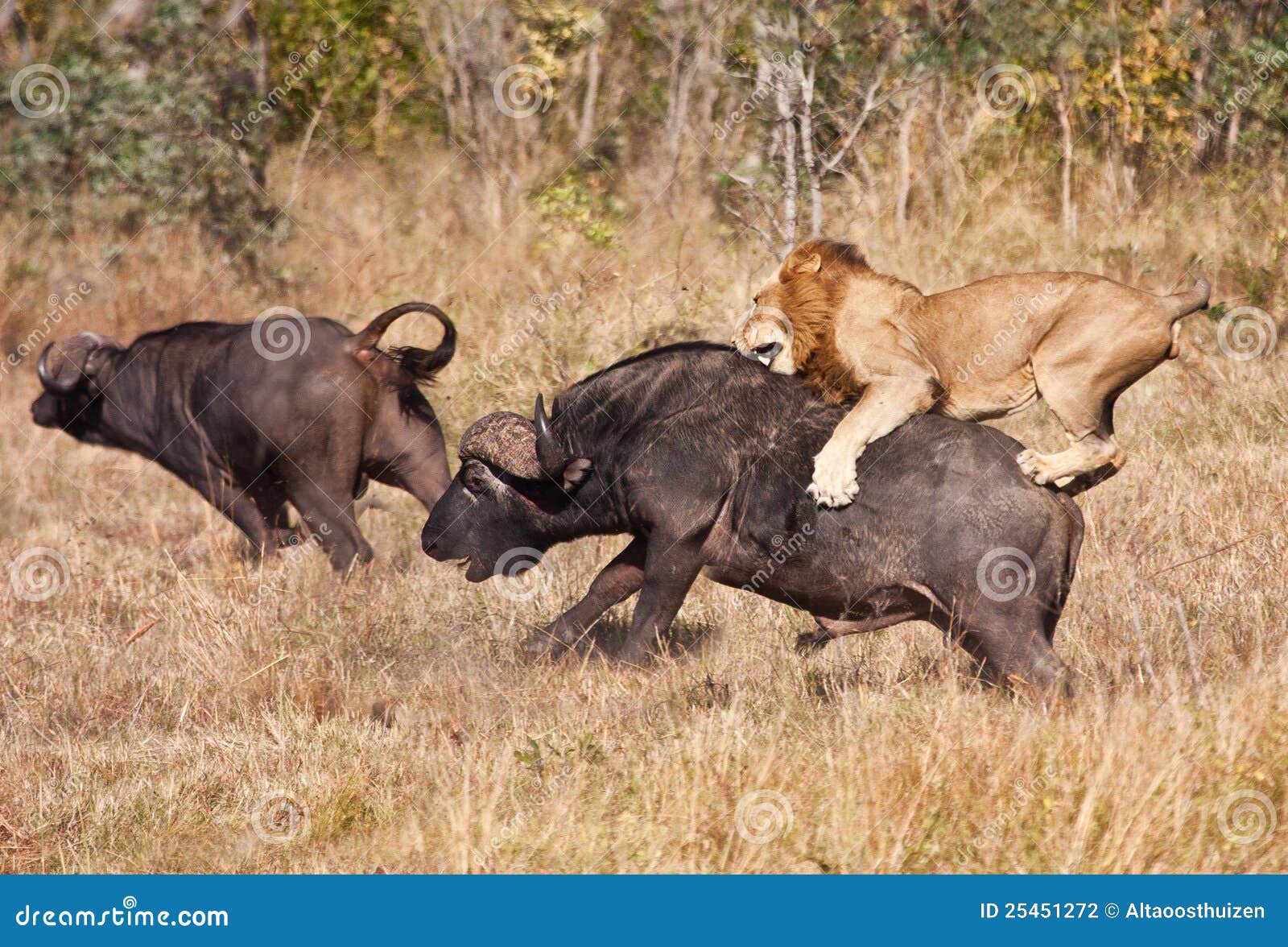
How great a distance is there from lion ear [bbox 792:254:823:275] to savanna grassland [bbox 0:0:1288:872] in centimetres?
168

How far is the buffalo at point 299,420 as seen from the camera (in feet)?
30.2

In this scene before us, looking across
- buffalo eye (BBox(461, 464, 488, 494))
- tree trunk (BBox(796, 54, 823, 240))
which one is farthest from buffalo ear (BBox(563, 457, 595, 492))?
tree trunk (BBox(796, 54, 823, 240))

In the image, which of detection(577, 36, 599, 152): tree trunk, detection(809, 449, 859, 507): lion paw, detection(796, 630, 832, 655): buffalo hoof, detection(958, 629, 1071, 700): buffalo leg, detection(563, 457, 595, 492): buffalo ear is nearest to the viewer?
detection(958, 629, 1071, 700): buffalo leg

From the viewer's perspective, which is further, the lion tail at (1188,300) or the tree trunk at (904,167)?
the tree trunk at (904,167)

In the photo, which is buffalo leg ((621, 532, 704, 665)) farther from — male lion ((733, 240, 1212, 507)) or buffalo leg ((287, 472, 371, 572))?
buffalo leg ((287, 472, 371, 572))

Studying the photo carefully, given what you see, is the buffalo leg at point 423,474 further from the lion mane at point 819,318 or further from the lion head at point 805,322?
the lion mane at point 819,318

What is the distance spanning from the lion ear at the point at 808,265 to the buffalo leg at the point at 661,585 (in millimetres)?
1194

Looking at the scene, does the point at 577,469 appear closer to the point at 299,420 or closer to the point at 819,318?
the point at 819,318

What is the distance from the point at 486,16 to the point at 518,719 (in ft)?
37.4

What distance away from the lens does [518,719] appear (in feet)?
21.0

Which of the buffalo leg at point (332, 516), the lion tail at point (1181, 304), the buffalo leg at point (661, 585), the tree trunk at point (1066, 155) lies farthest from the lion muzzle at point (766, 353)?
the tree trunk at point (1066, 155)

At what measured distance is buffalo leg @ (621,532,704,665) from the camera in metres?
6.45

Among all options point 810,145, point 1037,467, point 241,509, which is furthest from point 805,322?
point 810,145

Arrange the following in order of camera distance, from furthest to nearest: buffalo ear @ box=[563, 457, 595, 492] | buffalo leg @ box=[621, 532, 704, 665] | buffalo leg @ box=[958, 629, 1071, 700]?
buffalo ear @ box=[563, 457, 595, 492]
buffalo leg @ box=[621, 532, 704, 665]
buffalo leg @ box=[958, 629, 1071, 700]
